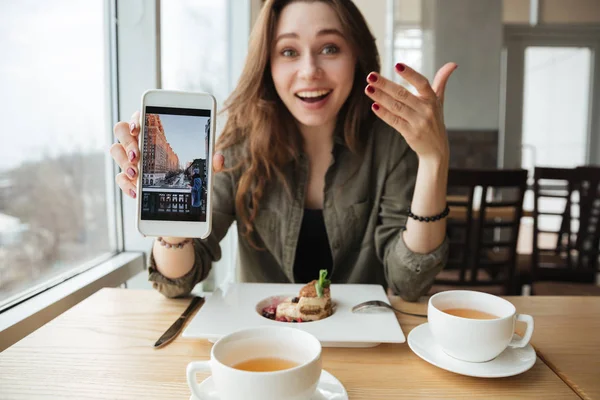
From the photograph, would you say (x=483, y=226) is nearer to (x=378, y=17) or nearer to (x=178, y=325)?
(x=178, y=325)

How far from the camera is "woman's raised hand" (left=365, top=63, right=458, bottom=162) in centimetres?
88

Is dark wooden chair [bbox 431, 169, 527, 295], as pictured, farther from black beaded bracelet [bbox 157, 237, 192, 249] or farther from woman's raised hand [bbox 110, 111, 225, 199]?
woman's raised hand [bbox 110, 111, 225, 199]

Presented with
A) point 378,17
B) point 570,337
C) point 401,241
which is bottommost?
point 570,337

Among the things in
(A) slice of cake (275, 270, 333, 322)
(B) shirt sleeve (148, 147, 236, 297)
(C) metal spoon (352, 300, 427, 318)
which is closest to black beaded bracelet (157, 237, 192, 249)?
(B) shirt sleeve (148, 147, 236, 297)

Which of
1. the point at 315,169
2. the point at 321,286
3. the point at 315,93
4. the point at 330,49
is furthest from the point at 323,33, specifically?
the point at 321,286

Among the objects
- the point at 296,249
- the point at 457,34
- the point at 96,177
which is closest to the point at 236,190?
the point at 296,249

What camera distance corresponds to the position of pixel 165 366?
664 millimetres

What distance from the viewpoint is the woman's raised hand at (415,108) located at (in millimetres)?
877

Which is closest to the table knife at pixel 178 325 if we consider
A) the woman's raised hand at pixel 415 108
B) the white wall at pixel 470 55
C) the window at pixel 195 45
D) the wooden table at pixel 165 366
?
the wooden table at pixel 165 366

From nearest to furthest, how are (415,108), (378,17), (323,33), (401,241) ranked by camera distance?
(415,108) < (401,241) < (323,33) < (378,17)

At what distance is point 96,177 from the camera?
1.38 m

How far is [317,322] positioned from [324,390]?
8.1 inches

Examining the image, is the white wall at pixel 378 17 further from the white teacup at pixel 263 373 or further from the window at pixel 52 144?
the white teacup at pixel 263 373

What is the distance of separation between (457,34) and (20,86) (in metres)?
4.01
